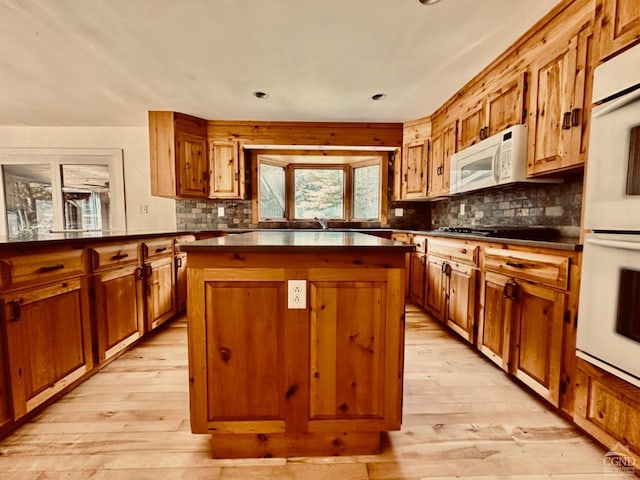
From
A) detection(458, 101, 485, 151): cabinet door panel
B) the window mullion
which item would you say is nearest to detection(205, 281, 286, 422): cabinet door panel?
detection(458, 101, 485, 151): cabinet door panel

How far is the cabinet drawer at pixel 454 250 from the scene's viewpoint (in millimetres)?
2146

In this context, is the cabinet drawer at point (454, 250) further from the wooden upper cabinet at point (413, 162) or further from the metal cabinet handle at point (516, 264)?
the wooden upper cabinet at point (413, 162)

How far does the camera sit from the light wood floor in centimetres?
115

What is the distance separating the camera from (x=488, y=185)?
2264 millimetres

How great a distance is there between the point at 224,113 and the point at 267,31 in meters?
1.72

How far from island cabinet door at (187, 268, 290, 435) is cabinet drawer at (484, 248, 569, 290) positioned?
136 cm

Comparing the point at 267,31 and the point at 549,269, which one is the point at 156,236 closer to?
the point at 267,31

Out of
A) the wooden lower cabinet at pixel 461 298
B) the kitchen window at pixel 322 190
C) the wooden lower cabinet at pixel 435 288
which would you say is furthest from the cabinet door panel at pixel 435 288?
the kitchen window at pixel 322 190

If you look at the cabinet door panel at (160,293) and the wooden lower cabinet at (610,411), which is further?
the cabinet door panel at (160,293)

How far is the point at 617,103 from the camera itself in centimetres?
110

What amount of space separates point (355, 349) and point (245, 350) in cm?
46

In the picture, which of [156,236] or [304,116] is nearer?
[156,236]

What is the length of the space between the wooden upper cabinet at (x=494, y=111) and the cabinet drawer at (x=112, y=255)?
9.96ft

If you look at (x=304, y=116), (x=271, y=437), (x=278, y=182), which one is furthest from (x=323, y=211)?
(x=271, y=437)
